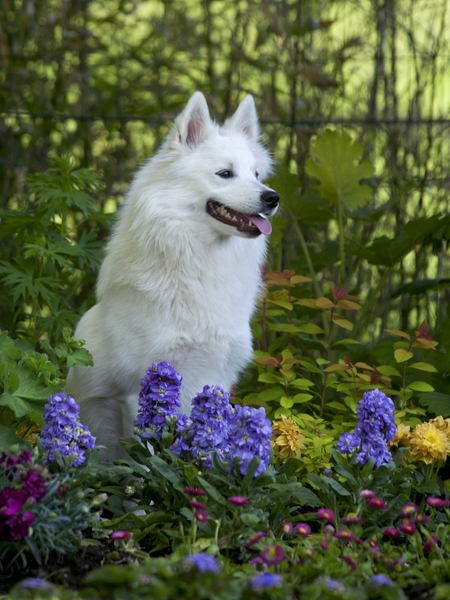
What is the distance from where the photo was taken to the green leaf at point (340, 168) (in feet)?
11.1

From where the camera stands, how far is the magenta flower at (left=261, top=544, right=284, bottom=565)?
143 centimetres

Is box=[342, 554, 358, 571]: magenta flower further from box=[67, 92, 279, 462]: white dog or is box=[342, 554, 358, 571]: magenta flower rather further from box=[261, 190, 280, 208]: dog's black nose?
box=[261, 190, 280, 208]: dog's black nose

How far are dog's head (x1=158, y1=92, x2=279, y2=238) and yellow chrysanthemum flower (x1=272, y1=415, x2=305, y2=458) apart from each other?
81 centimetres

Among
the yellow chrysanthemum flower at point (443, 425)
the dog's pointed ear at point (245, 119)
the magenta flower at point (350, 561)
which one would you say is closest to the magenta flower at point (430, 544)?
the magenta flower at point (350, 561)

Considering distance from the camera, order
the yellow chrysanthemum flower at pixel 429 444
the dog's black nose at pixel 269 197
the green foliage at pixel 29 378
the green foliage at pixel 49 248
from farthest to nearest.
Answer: the green foliage at pixel 49 248 → the dog's black nose at pixel 269 197 → the yellow chrysanthemum flower at pixel 429 444 → the green foliage at pixel 29 378

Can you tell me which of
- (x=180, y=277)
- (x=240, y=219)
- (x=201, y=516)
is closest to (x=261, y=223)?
(x=240, y=219)

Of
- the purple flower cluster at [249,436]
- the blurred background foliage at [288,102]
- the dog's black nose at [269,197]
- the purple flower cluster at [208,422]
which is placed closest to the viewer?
the purple flower cluster at [249,436]

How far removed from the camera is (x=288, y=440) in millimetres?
2395

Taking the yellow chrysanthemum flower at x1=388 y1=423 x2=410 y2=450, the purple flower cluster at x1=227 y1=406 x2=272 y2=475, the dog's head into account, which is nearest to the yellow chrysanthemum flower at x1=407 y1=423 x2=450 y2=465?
the yellow chrysanthemum flower at x1=388 y1=423 x2=410 y2=450

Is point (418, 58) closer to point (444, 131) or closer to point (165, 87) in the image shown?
point (444, 131)

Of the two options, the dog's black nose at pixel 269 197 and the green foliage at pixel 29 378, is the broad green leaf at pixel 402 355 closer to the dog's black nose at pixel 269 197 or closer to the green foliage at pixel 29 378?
the dog's black nose at pixel 269 197

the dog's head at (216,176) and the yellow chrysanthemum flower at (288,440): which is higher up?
the dog's head at (216,176)

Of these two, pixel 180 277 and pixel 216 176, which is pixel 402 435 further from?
pixel 216 176

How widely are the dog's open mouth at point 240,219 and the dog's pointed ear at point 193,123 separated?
35 centimetres
